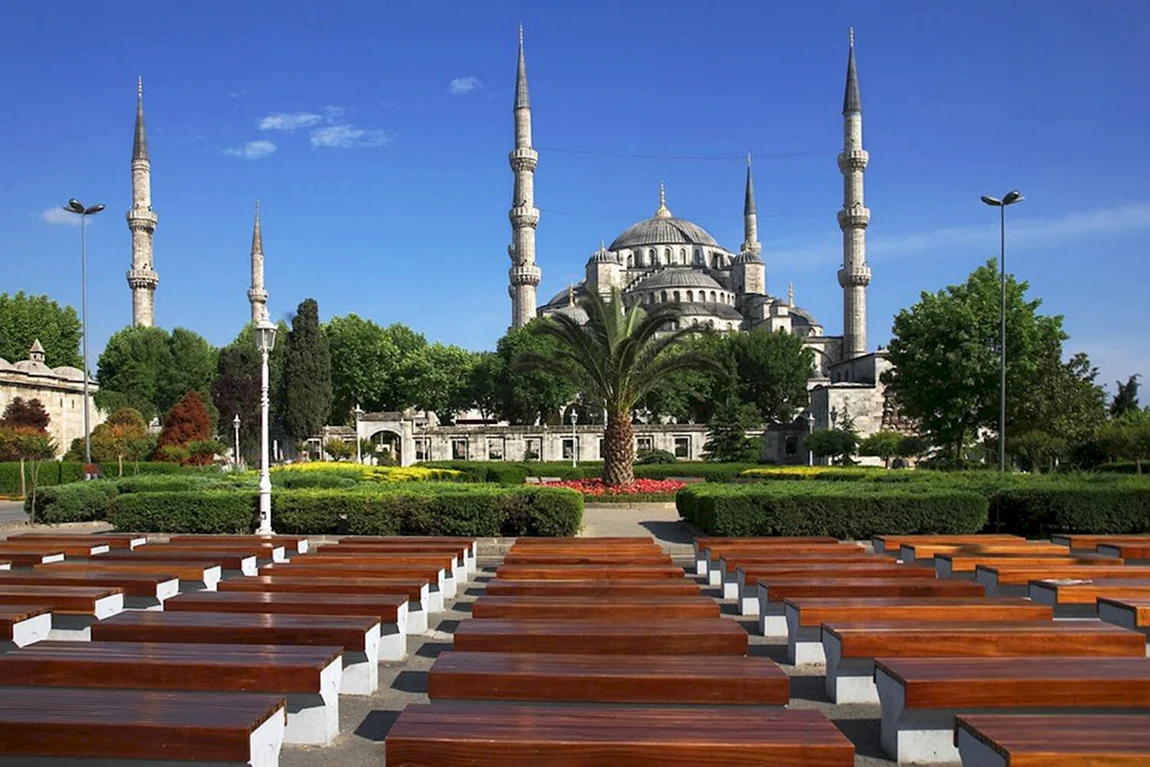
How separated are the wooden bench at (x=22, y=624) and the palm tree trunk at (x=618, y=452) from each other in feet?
55.0

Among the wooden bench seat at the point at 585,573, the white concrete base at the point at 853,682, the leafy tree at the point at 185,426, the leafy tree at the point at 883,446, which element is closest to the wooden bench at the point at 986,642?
the white concrete base at the point at 853,682

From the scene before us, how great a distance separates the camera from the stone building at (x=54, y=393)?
42000mm

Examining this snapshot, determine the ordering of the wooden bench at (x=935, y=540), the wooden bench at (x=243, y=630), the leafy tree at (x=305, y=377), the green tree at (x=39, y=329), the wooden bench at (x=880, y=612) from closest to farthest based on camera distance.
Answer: the wooden bench at (x=243, y=630) < the wooden bench at (x=880, y=612) < the wooden bench at (x=935, y=540) < the leafy tree at (x=305, y=377) < the green tree at (x=39, y=329)

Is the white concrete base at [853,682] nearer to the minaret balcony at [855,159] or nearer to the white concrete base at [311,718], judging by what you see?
the white concrete base at [311,718]

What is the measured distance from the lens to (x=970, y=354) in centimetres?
3256

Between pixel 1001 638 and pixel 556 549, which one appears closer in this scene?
pixel 1001 638

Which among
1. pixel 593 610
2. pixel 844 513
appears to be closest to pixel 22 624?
pixel 593 610

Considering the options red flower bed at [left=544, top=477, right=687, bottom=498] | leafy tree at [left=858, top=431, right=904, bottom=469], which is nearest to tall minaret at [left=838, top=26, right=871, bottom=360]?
leafy tree at [left=858, top=431, right=904, bottom=469]

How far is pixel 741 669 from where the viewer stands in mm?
4473

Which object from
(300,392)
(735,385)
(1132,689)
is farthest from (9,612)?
(735,385)

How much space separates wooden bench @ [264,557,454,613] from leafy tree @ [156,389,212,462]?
29.1 m

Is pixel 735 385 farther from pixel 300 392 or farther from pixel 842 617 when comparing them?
pixel 842 617

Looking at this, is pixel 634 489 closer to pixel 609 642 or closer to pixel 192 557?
pixel 192 557

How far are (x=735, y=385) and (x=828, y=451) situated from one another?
11.4 meters
